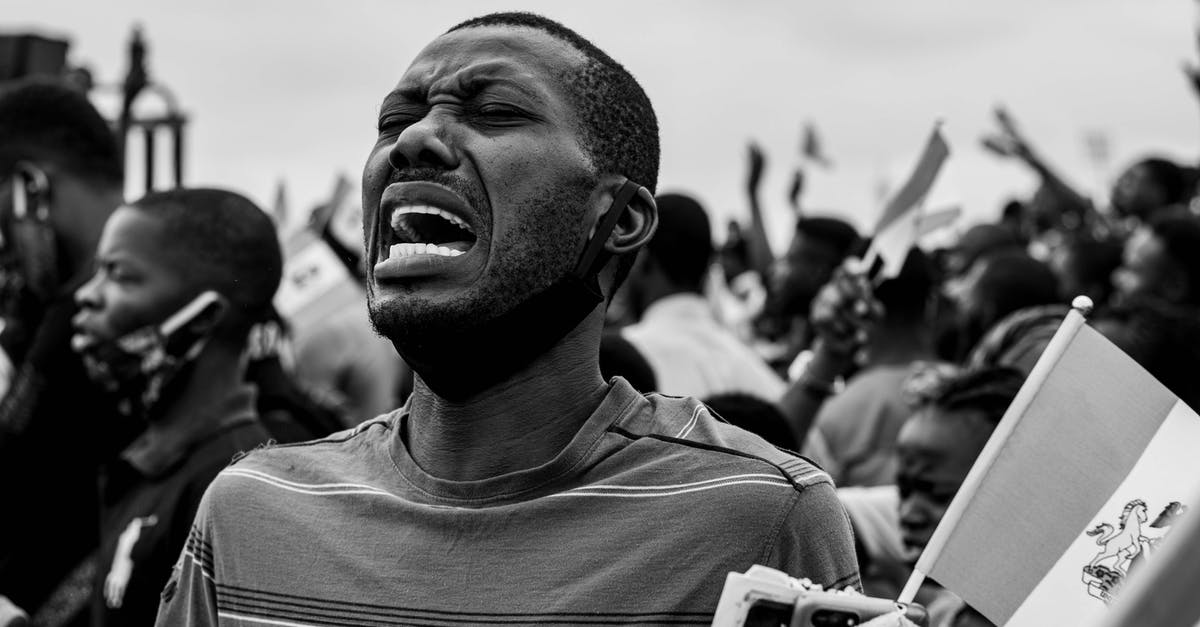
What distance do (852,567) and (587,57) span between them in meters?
0.89

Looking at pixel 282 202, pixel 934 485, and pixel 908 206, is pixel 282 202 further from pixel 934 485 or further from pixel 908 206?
pixel 934 485

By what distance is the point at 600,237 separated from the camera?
241 cm

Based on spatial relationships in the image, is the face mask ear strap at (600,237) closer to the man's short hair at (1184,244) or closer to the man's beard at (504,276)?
the man's beard at (504,276)

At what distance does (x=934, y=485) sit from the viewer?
396 centimetres

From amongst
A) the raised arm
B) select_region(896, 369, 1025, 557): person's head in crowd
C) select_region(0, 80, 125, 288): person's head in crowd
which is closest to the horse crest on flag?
select_region(896, 369, 1025, 557): person's head in crowd

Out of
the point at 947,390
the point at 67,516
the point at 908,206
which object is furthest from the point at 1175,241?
the point at 67,516

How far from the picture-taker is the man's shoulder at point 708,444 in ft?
7.37

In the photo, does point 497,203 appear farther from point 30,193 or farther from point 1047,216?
point 1047,216

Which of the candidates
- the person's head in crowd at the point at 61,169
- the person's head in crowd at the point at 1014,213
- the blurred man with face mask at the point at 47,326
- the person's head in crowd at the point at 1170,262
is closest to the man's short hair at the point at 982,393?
the blurred man with face mask at the point at 47,326

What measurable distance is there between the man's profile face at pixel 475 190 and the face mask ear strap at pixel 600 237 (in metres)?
0.02

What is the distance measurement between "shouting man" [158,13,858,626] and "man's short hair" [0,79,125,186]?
11.2ft

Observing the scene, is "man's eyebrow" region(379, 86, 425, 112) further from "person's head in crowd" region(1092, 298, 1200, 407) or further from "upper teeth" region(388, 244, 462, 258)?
"person's head in crowd" region(1092, 298, 1200, 407)

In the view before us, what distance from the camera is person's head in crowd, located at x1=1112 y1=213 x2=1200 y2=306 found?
742cm

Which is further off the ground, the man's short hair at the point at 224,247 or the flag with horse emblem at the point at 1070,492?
the flag with horse emblem at the point at 1070,492
